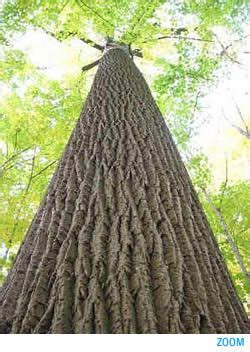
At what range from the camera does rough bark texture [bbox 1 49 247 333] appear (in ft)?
4.85

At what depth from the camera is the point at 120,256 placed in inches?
66.6

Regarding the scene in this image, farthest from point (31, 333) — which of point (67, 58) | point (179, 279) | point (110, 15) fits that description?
point (67, 58)

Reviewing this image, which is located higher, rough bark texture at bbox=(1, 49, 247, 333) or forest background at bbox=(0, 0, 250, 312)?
forest background at bbox=(0, 0, 250, 312)

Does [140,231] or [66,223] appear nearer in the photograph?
[140,231]

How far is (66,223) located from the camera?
1999 millimetres

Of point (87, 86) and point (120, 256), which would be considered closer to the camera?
point (120, 256)

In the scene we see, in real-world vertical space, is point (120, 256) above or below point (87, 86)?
below

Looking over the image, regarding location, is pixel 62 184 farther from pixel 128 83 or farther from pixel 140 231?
pixel 128 83

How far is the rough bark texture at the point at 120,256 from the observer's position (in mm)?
1478

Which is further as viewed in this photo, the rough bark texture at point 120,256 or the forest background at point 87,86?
the forest background at point 87,86

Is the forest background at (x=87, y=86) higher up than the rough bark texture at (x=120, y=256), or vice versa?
the forest background at (x=87, y=86)

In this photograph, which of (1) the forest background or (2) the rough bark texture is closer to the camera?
(2) the rough bark texture

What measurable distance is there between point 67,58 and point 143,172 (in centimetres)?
990
